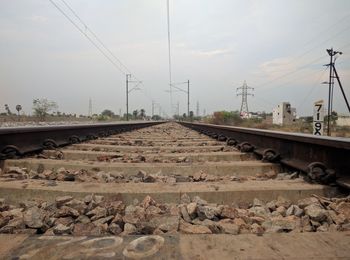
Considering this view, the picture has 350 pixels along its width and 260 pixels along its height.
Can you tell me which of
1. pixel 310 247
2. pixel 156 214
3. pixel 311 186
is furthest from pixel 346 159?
pixel 156 214

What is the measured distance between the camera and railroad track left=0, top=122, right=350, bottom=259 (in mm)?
1671

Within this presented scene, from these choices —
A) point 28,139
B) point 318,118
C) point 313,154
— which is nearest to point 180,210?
point 313,154

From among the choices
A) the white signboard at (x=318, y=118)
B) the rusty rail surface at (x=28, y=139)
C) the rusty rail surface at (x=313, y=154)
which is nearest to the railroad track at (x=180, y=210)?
the rusty rail surface at (x=313, y=154)

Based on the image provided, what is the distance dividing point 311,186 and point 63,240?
199 centimetres

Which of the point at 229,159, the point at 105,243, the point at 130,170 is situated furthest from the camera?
the point at 229,159

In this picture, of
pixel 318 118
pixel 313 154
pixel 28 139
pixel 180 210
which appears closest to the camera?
pixel 180 210

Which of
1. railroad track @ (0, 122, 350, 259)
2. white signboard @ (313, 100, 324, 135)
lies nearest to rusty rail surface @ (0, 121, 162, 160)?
railroad track @ (0, 122, 350, 259)

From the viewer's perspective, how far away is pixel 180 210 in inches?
89.7

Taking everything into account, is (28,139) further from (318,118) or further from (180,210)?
(318,118)

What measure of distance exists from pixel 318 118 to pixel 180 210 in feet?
24.7

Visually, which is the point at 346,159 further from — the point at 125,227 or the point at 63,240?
the point at 63,240

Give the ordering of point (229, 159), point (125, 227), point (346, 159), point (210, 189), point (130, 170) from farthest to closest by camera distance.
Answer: point (229, 159), point (130, 170), point (346, 159), point (210, 189), point (125, 227)

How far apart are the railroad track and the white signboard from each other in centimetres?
514

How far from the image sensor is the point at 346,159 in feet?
9.37
